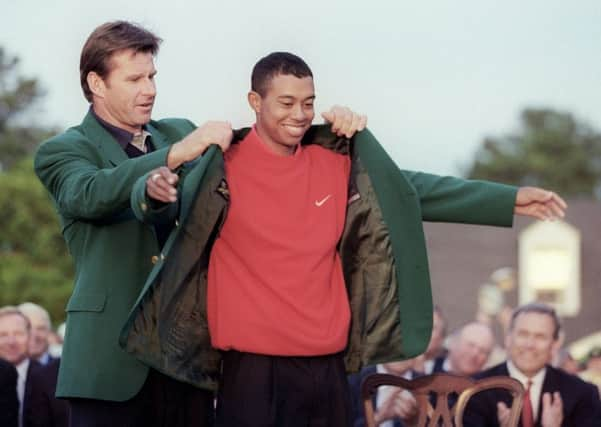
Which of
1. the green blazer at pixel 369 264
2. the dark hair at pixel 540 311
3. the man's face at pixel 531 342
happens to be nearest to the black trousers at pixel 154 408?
the green blazer at pixel 369 264

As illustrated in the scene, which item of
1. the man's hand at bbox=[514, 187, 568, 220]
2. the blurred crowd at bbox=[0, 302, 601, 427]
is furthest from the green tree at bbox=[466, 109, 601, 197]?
the man's hand at bbox=[514, 187, 568, 220]

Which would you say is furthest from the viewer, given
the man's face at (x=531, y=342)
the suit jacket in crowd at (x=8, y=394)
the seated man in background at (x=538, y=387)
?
the suit jacket in crowd at (x=8, y=394)

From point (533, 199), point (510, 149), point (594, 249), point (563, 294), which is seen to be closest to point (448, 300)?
point (563, 294)

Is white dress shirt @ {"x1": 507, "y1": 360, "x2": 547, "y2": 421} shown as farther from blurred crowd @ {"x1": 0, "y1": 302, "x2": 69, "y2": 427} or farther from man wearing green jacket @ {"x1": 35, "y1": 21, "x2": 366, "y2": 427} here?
man wearing green jacket @ {"x1": 35, "y1": 21, "x2": 366, "y2": 427}

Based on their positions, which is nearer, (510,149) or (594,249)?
(594,249)

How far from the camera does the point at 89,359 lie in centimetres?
510

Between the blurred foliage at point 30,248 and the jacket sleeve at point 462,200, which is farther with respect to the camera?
the blurred foliage at point 30,248

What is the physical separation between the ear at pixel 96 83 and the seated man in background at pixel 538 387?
3.18 m

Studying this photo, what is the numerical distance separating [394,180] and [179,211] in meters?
0.70

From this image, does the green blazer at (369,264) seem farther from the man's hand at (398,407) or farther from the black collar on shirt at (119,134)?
the man's hand at (398,407)

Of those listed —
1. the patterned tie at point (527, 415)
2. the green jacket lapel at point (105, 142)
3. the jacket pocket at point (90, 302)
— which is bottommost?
the jacket pocket at point (90, 302)

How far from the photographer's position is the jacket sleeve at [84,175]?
193 inches

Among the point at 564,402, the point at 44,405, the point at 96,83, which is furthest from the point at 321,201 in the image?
the point at 44,405

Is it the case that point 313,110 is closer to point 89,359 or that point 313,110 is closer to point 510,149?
point 89,359
